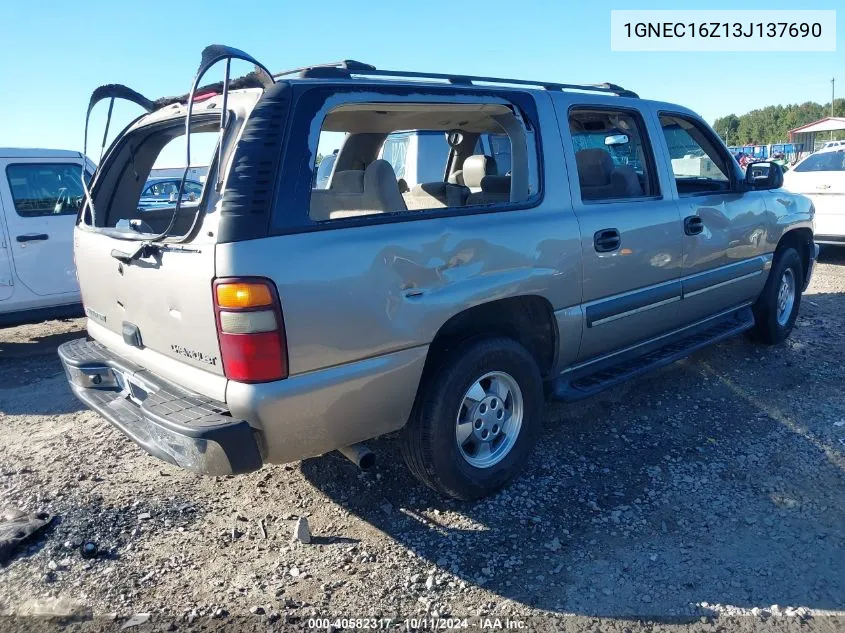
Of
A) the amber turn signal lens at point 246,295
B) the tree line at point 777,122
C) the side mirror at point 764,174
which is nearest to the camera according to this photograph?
the amber turn signal lens at point 246,295

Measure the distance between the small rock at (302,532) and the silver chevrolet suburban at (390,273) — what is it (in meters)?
0.50

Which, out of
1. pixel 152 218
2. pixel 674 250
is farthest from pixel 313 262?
pixel 674 250

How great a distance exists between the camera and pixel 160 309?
267 centimetres

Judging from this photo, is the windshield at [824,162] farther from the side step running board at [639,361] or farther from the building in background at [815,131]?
the building in background at [815,131]

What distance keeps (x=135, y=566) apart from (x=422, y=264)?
5.93 ft

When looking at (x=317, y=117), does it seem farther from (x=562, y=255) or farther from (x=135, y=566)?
(x=135, y=566)

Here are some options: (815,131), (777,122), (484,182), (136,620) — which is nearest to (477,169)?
(484,182)

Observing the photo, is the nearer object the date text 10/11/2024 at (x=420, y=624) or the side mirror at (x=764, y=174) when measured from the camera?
the date text 10/11/2024 at (x=420, y=624)

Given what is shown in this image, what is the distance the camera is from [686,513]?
304 cm

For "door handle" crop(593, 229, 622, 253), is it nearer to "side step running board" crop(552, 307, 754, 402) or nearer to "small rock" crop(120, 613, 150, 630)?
"side step running board" crop(552, 307, 754, 402)

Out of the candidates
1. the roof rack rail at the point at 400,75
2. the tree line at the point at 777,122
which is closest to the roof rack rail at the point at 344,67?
the roof rack rail at the point at 400,75

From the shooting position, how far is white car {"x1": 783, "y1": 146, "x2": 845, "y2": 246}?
28.3 feet

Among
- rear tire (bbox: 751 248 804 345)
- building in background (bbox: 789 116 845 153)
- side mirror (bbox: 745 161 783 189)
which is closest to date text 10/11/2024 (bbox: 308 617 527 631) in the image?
side mirror (bbox: 745 161 783 189)

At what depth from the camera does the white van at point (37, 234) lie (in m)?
6.09
